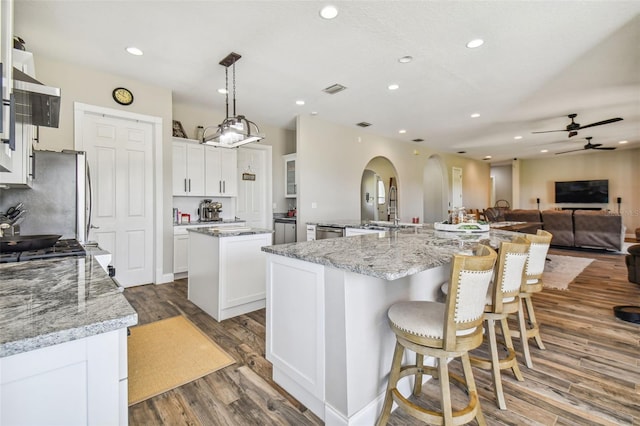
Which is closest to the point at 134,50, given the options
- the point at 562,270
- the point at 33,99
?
the point at 33,99

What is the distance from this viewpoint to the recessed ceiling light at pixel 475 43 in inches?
116

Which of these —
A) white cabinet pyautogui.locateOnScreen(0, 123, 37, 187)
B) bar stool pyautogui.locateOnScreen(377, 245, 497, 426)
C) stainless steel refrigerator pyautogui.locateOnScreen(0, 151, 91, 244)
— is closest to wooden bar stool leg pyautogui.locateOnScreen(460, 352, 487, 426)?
bar stool pyautogui.locateOnScreen(377, 245, 497, 426)

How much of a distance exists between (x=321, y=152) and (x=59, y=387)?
204 inches

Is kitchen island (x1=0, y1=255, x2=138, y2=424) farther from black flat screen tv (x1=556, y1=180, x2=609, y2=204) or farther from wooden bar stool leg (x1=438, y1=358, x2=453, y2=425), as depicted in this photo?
black flat screen tv (x1=556, y1=180, x2=609, y2=204)

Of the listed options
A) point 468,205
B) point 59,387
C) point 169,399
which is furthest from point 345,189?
point 468,205

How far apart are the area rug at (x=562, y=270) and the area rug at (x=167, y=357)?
4.44m

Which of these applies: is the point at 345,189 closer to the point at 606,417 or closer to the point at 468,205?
the point at 606,417

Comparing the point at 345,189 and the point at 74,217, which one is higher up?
the point at 345,189

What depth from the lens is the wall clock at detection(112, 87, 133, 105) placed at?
12.4 feet

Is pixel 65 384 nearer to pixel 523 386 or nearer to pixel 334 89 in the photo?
pixel 523 386

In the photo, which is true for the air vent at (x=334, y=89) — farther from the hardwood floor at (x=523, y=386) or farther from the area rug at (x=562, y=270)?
the area rug at (x=562, y=270)

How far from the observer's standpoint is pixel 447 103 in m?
4.79

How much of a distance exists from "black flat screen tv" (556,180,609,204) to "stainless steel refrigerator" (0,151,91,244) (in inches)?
521

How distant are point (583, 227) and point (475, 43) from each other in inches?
253
